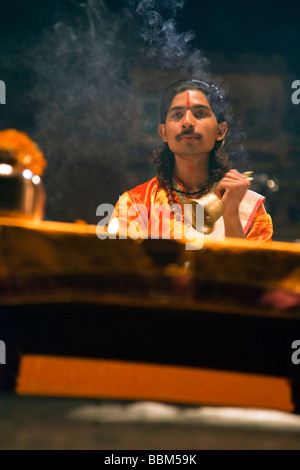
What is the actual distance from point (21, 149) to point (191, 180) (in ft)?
3.35

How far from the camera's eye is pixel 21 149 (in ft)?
3.66

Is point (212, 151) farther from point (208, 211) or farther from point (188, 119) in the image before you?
point (208, 211)

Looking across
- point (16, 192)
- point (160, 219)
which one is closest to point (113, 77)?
point (160, 219)

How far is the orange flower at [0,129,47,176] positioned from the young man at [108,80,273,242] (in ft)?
2.02

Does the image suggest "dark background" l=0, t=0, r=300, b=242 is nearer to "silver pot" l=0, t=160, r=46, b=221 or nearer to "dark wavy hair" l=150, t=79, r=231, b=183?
"dark wavy hair" l=150, t=79, r=231, b=183

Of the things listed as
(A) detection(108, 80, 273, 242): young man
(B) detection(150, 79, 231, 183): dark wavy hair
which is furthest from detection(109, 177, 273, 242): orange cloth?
(B) detection(150, 79, 231, 183): dark wavy hair

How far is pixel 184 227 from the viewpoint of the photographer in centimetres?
183

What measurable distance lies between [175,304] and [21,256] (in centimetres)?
39

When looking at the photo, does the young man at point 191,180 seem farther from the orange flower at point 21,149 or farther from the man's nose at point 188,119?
the orange flower at point 21,149

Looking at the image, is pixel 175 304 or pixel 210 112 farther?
pixel 210 112

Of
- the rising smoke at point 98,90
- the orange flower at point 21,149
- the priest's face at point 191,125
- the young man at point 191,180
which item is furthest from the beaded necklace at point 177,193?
the orange flower at point 21,149

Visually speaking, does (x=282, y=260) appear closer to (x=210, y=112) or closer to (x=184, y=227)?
(x=184, y=227)

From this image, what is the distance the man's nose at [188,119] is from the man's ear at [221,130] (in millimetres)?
151

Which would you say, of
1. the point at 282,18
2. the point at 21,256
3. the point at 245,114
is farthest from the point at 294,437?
the point at 282,18
